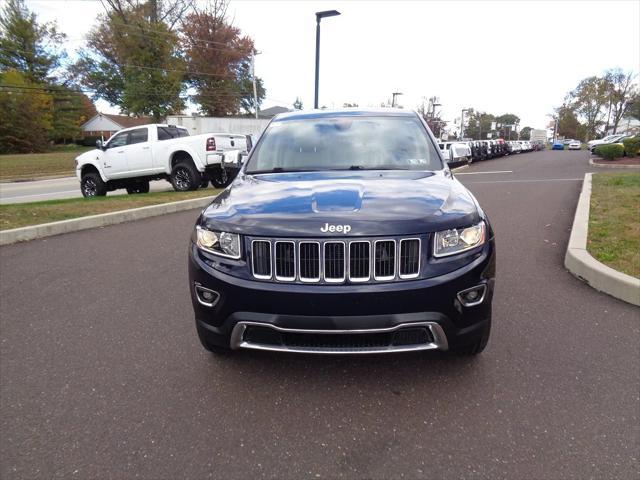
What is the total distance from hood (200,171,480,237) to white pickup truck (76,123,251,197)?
8669 millimetres

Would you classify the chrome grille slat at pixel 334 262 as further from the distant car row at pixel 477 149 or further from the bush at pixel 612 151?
the bush at pixel 612 151

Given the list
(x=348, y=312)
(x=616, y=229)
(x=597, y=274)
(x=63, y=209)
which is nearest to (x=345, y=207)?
(x=348, y=312)

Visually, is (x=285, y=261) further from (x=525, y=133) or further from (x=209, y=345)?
(x=525, y=133)

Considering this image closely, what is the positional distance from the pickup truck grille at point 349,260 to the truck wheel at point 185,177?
997cm

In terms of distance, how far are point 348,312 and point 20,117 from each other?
51.1m

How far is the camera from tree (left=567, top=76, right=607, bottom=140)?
273 ft

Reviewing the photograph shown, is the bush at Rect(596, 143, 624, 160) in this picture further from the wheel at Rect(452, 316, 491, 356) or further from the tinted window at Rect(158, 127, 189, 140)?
the wheel at Rect(452, 316, 491, 356)

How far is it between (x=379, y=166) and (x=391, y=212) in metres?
1.09

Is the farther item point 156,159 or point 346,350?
point 156,159

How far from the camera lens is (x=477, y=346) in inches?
105

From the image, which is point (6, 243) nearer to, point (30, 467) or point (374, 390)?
point (30, 467)

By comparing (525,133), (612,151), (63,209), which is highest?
(525,133)

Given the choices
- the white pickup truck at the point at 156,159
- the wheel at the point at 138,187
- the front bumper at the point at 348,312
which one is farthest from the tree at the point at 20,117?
the front bumper at the point at 348,312

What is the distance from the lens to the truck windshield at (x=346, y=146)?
3.43 meters
